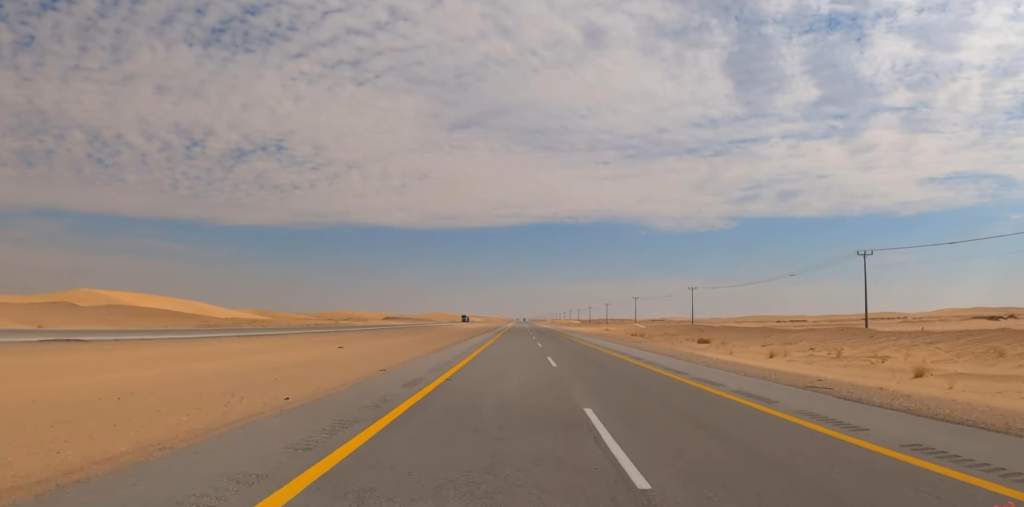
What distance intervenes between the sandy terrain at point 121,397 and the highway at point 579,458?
2.77 feet

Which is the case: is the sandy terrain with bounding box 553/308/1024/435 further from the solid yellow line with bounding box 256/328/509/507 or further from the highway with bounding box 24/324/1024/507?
the solid yellow line with bounding box 256/328/509/507

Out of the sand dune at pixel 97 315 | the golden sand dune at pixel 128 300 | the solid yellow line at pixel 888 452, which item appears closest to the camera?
the solid yellow line at pixel 888 452

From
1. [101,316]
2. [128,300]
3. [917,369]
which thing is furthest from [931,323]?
[128,300]

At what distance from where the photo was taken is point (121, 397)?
448 inches

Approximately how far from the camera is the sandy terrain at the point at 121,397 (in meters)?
6.84

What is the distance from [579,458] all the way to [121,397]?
9.23 m

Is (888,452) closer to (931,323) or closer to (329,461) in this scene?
(329,461)

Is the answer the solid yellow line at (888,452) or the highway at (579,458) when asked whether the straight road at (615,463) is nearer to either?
the highway at (579,458)

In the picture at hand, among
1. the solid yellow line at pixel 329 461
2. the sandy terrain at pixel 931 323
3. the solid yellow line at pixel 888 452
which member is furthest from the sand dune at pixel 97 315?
the sandy terrain at pixel 931 323

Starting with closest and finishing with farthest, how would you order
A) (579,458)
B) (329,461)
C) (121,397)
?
(329,461) < (579,458) < (121,397)

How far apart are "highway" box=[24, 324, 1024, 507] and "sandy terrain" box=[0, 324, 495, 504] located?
2.77 feet

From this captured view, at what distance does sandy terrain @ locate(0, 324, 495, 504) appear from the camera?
6.84 meters

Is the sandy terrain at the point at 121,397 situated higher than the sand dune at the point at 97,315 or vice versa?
the sand dune at the point at 97,315

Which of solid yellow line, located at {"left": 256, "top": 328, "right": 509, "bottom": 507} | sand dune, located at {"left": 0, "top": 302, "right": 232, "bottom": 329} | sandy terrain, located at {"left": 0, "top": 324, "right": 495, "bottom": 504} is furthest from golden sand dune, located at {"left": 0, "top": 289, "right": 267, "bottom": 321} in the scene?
solid yellow line, located at {"left": 256, "top": 328, "right": 509, "bottom": 507}
